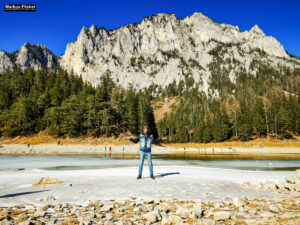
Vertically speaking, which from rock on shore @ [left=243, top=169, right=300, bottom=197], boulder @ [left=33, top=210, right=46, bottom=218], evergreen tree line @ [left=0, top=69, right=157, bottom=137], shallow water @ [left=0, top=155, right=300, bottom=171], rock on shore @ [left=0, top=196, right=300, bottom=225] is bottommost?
shallow water @ [left=0, top=155, right=300, bottom=171]

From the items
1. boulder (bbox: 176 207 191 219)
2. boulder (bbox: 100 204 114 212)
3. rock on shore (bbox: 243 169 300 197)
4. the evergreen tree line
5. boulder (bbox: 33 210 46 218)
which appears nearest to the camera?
boulder (bbox: 33 210 46 218)

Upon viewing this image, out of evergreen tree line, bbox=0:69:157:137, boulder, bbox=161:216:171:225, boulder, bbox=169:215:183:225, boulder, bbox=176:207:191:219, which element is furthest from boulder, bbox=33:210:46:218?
evergreen tree line, bbox=0:69:157:137

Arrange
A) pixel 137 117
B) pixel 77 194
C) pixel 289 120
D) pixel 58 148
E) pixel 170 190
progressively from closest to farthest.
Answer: pixel 77 194 → pixel 170 190 → pixel 58 148 → pixel 137 117 → pixel 289 120

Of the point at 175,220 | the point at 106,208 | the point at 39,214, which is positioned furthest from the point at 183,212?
the point at 39,214

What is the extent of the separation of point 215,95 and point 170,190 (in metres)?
171

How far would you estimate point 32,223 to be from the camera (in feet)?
12.7

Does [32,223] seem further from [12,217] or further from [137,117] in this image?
[137,117]

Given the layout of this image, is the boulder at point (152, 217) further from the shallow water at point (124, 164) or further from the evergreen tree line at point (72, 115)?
the evergreen tree line at point (72, 115)

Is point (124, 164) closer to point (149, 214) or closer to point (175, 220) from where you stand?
point (149, 214)

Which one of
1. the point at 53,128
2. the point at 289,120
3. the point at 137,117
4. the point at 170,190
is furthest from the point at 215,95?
the point at 170,190

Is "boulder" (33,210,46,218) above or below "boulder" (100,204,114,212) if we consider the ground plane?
above

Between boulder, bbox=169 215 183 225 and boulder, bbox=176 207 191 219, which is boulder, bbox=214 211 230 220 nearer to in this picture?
boulder, bbox=176 207 191 219

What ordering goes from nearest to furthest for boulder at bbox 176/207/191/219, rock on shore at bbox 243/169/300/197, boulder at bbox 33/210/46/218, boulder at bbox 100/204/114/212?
boulder at bbox 33/210/46/218 → boulder at bbox 176/207/191/219 → boulder at bbox 100/204/114/212 → rock on shore at bbox 243/169/300/197

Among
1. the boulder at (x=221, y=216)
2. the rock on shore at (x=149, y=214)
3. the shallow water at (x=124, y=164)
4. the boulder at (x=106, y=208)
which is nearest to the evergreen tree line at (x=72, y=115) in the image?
the shallow water at (x=124, y=164)
